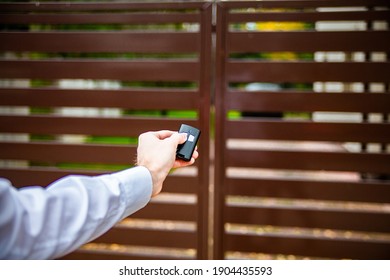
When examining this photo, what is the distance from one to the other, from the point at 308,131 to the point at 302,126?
5cm

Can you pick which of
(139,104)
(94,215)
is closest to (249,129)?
(139,104)

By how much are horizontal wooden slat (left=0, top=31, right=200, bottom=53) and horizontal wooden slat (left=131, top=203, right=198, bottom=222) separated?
3.58 feet

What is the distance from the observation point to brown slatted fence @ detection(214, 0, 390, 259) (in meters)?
2.09

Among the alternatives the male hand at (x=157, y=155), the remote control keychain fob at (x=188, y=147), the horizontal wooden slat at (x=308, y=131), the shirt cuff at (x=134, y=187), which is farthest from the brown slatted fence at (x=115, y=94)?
the shirt cuff at (x=134, y=187)

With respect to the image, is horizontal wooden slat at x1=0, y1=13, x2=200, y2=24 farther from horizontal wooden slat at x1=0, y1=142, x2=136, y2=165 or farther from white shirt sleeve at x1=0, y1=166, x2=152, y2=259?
white shirt sleeve at x1=0, y1=166, x2=152, y2=259

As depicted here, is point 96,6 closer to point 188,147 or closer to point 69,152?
point 69,152

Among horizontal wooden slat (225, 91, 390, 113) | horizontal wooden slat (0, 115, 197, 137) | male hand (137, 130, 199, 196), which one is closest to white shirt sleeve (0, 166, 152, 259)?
male hand (137, 130, 199, 196)

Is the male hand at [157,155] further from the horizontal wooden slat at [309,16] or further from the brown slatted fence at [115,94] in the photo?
the horizontal wooden slat at [309,16]

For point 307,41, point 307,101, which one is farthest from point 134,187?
point 307,41

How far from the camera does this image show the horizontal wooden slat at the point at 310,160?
7.03 feet

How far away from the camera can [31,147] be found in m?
2.35

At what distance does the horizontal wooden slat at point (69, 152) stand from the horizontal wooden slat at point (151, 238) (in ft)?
1.73
